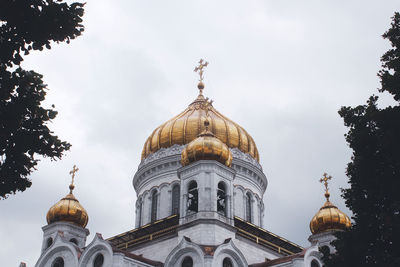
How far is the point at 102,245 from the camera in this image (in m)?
19.8

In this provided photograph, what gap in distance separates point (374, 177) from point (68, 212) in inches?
669

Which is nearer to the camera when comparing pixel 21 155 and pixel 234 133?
pixel 21 155

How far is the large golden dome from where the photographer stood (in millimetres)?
26641

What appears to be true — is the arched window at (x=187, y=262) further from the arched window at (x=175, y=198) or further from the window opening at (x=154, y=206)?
the window opening at (x=154, y=206)

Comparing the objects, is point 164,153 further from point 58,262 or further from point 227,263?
point 227,263

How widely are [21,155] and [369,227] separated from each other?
6574 mm

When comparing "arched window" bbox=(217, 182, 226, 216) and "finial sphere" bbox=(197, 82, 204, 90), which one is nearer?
"arched window" bbox=(217, 182, 226, 216)

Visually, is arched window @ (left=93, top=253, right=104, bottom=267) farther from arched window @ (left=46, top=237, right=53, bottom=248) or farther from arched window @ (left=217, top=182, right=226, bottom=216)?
arched window @ (left=217, top=182, right=226, bottom=216)

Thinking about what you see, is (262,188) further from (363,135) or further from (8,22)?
(8,22)

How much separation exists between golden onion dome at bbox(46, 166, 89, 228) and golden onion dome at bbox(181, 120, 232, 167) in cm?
611

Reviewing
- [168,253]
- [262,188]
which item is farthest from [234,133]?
[168,253]

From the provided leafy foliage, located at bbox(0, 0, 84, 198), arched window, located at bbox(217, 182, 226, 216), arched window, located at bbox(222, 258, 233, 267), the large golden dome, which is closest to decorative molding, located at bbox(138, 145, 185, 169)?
the large golden dome

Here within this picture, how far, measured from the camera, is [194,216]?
2012 centimetres

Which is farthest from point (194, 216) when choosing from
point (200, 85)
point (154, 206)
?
point (200, 85)
